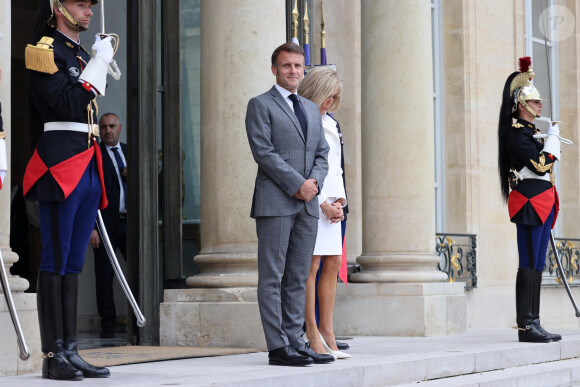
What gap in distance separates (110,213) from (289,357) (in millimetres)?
3712

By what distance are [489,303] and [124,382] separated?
728 cm

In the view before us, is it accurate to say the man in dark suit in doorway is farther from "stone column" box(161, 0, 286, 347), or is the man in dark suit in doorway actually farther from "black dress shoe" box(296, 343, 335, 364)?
"black dress shoe" box(296, 343, 335, 364)

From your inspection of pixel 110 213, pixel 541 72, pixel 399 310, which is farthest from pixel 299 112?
pixel 541 72

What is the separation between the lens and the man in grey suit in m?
6.37

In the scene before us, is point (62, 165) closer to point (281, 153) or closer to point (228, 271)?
point (281, 153)

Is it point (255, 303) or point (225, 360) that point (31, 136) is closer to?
Result: point (225, 360)

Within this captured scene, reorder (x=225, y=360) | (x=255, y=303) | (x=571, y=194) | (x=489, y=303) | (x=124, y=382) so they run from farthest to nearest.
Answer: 1. (x=571, y=194)
2. (x=489, y=303)
3. (x=255, y=303)
4. (x=225, y=360)
5. (x=124, y=382)

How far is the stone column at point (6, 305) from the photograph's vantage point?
5.87 metres

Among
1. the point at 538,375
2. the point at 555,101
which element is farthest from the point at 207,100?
the point at 555,101

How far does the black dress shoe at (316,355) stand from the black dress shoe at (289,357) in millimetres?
54

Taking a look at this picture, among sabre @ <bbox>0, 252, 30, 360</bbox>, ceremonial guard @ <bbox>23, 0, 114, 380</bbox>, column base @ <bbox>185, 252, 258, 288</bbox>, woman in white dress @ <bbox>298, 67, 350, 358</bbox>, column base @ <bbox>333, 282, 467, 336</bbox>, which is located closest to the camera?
sabre @ <bbox>0, 252, 30, 360</bbox>

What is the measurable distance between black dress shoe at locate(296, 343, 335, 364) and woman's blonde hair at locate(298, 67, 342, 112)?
1.59 meters

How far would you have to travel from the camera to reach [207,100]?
838 centimetres

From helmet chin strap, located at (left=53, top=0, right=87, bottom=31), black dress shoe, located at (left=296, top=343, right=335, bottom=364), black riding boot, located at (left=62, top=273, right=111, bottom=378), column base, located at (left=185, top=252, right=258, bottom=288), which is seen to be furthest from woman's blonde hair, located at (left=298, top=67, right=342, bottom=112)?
black riding boot, located at (left=62, top=273, right=111, bottom=378)
